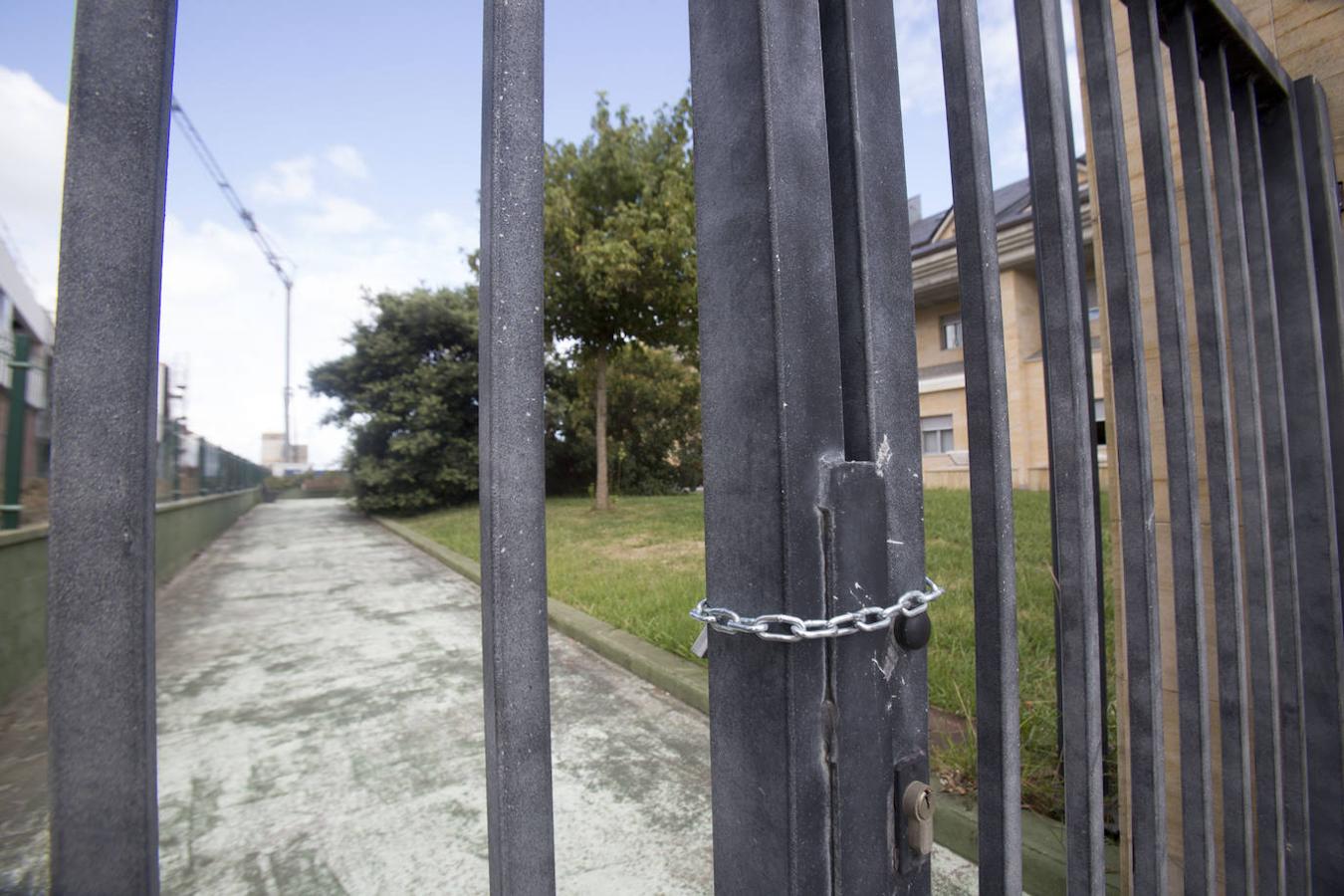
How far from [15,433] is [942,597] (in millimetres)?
5391

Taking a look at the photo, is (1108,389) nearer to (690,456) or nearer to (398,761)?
(398,761)

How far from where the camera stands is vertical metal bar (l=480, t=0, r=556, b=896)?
1.76 ft

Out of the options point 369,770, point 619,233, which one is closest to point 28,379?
point 369,770

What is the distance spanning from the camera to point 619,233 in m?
10.2

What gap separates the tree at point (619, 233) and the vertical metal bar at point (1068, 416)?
9.23 metres

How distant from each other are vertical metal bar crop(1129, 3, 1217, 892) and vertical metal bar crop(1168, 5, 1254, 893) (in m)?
0.13

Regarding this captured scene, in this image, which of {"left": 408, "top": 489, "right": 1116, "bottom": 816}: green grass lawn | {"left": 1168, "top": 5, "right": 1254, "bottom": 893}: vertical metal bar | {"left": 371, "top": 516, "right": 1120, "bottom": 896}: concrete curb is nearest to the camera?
{"left": 1168, "top": 5, "right": 1254, "bottom": 893}: vertical metal bar

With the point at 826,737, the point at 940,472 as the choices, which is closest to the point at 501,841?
the point at 826,737

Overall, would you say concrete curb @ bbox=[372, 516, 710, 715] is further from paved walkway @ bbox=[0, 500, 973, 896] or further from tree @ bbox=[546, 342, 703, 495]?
tree @ bbox=[546, 342, 703, 495]

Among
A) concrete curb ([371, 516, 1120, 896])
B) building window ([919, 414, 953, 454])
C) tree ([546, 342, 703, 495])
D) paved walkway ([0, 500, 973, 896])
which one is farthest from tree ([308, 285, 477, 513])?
building window ([919, 414, 953, 454])

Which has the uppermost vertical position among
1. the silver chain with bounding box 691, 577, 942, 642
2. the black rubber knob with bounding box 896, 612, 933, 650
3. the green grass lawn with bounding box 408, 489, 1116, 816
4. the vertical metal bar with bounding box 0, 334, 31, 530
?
the vertical metal bar with bounding box 0, 334, 31, 530

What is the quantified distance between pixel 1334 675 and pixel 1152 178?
112 cm

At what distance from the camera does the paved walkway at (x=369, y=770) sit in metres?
1.85

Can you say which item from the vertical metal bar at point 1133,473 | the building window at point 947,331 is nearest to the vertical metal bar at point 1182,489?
the vertical metal bar at point 1133,473
